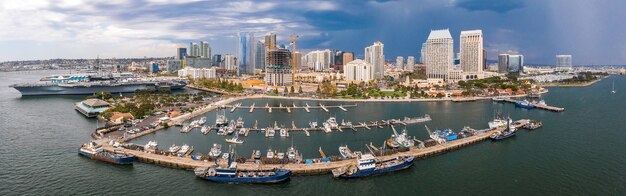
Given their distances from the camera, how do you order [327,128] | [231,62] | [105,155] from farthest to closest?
[231,62]
[327,128]
[105,155]

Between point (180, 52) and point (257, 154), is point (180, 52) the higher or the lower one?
the higher one

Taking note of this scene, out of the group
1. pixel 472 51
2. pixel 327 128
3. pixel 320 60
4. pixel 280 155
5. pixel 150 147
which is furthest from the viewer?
pixel 320 60

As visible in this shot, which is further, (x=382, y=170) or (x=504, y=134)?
(x=504, y=134)

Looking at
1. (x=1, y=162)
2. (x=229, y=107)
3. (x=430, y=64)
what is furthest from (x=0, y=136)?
(x=430, y=64)

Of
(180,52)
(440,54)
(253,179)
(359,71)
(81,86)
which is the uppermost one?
(180,52)

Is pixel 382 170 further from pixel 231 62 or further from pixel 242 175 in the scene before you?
pixel 231 62

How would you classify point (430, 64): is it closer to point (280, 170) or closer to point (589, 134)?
point (589, 134)

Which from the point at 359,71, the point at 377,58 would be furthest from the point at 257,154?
the point at 377,58
